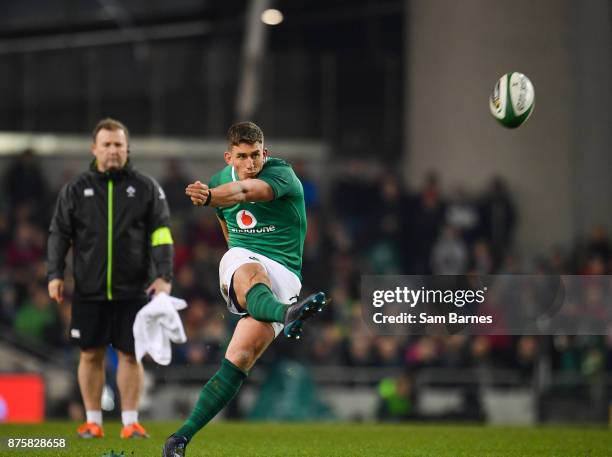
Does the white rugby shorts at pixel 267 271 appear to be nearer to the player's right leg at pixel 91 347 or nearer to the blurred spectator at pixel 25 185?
the player's right leg at pixel 91 347

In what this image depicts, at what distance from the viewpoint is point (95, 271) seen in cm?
890

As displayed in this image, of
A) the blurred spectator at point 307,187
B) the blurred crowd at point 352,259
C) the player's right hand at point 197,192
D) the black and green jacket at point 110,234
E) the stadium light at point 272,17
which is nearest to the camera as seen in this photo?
the player's right hand at point 197,192

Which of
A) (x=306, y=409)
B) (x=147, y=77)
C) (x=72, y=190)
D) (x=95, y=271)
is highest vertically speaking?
(x=147, y=77)

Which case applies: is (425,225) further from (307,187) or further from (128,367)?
(128,367)

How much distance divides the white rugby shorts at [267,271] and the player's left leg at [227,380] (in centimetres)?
17

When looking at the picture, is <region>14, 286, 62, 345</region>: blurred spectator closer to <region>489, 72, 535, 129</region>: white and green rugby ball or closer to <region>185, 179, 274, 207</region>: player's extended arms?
<region>489, 72, 535, 129</region>: white and green rugby ball

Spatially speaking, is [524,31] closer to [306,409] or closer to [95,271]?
[306,409]

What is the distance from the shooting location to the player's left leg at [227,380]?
667 cm

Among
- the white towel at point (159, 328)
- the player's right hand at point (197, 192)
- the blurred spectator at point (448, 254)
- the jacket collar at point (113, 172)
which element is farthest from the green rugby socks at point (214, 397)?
the blurred spectator at point (448, 254)

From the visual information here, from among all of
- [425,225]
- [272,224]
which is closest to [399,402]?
[425,225]

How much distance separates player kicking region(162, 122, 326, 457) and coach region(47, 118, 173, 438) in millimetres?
1457

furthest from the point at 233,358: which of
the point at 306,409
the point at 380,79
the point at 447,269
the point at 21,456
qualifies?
the point at 380,79

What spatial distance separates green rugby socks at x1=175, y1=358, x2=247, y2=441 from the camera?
265 inches

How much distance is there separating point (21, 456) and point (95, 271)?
2011 millimetres
